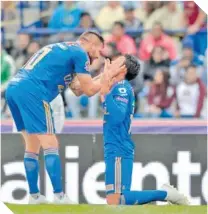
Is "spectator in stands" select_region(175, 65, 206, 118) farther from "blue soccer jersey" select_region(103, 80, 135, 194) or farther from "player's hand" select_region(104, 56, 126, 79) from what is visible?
"player's hand" select_region(104, 56, 126, 79)

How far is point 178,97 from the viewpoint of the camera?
58.4 feet

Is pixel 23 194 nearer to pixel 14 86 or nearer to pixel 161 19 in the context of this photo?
pixel 14 86

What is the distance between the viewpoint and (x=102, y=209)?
37.1 ft

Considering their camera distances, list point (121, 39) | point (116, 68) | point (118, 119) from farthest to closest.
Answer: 1. point (121, 39)
2. point (116, 68)
3. point (118, 119)

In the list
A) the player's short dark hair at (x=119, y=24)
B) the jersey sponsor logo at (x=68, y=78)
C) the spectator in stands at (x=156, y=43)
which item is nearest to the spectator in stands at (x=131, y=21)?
the player's short dark hair at (x=119, y=24)

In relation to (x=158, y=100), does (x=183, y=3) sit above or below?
above

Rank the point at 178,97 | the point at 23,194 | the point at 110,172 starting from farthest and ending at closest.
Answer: the point at 178,97, the point at 23,194, the point at 110,172

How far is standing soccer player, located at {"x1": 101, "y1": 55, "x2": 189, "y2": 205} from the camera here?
11781mm

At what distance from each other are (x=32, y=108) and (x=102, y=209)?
1.46 meters

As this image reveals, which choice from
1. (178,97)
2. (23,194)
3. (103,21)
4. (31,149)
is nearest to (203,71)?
(178,97)

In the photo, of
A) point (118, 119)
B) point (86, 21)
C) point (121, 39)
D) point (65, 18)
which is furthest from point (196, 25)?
point (118, 119)

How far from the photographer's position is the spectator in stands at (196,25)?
1927cm

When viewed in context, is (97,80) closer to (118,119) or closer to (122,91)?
(122,91)

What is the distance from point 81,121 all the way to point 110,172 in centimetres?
401
